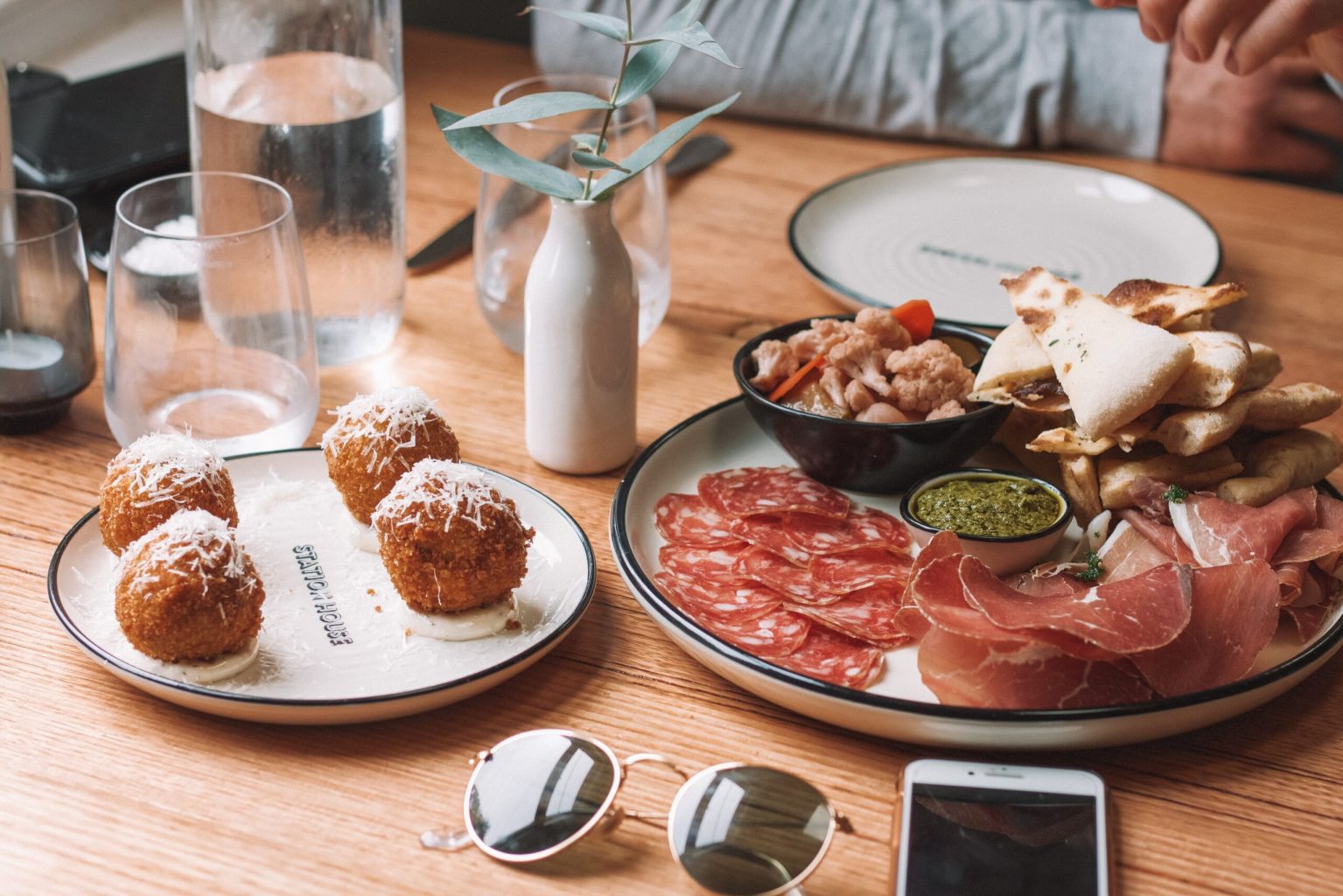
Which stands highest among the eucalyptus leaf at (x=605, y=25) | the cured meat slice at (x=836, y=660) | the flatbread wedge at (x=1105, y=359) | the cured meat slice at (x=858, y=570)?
the eucalyptus leaf at (x=605, y=25)

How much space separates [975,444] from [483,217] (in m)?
0.62

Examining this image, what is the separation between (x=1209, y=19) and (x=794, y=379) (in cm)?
81

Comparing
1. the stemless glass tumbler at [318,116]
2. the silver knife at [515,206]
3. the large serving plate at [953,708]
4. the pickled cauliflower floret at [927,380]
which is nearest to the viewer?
the large serving plate at [953,708]

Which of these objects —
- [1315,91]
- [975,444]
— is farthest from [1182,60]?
[975,444]

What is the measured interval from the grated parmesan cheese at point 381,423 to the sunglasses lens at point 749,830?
411 mm

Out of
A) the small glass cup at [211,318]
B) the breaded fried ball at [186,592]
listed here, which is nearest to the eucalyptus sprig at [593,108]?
the small glass cup at [211,318]

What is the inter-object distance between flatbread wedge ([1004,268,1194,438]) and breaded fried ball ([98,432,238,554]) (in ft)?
2.46

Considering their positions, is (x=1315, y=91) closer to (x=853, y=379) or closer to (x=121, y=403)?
(x=853, y=379)

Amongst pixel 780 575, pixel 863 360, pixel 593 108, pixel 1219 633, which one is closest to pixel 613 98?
pixel 593 108

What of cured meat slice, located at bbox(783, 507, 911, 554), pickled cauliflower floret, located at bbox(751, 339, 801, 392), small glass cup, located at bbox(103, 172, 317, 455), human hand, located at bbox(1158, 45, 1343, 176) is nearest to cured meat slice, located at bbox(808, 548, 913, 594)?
cured meat slice, located at bbox(783, 507, 911, 554)

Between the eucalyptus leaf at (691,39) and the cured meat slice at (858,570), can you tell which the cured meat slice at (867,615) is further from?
the eucalyptus leaf at (691,39)

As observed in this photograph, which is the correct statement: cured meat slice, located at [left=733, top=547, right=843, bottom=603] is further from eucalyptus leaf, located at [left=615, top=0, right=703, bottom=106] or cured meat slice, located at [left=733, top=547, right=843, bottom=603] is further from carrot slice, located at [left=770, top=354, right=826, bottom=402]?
eucalyptus leaf, located at [left=615, top=0, right=703, bottom=106]

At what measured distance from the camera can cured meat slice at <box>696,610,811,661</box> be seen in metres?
1.02

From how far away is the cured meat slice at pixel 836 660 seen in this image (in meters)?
0.99
